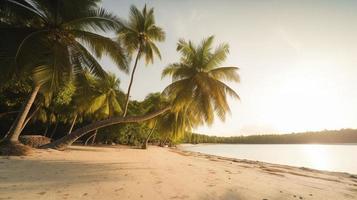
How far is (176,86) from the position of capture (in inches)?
587

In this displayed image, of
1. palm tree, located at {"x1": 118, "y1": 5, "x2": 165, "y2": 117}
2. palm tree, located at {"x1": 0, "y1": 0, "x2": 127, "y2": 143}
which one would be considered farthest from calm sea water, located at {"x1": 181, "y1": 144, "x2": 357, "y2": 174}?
palm tree, located at {"x1": 0, "y1": 0, "x2": 127, "y2": 143}

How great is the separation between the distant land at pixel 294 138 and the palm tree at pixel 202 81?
61.5m

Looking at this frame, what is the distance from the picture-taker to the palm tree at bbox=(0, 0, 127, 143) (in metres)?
9.06

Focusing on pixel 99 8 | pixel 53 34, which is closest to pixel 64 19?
pixel 53 34

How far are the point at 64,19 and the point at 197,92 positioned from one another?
8298 millimetres

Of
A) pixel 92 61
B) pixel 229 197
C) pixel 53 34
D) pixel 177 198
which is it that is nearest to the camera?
pixel 177 198

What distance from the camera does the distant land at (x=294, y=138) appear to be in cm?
9210

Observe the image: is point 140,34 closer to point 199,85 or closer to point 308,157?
point 199,85

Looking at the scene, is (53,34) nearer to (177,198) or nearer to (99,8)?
(99,8)

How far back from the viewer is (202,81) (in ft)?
46.7

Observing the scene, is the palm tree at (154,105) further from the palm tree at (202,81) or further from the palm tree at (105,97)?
the palm tree at (202,81)

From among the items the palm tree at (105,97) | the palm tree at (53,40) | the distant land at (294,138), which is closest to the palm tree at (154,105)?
the palm tree at (105,97)

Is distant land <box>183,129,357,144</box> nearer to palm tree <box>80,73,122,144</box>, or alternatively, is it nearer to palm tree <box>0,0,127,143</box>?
palm tree <box>80,73,122,144</box>

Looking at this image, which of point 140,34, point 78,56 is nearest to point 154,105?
point 140,34
